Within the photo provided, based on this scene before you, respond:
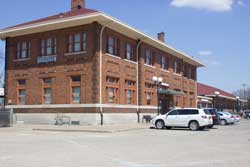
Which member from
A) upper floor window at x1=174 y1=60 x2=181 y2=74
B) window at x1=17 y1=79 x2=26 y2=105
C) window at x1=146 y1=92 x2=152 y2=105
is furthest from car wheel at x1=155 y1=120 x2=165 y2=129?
upper floor window at x1=174 y1=60 x2=181 y2=74

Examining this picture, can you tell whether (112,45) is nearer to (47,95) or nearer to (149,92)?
(47,95)

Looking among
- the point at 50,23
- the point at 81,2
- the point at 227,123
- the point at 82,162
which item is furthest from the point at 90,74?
the point at 82,162

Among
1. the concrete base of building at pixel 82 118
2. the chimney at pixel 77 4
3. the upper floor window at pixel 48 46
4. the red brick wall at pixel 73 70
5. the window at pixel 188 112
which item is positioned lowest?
the concrete base of building at pixel 82 118

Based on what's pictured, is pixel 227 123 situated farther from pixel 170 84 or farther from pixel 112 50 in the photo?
pixel 112 50

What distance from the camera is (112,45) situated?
115 ft

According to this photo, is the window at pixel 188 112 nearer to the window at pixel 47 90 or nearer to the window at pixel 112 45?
the window at pixel 112 45

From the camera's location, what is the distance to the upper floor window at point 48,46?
35188 millimetres

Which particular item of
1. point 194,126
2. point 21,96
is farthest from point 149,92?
point 194,126

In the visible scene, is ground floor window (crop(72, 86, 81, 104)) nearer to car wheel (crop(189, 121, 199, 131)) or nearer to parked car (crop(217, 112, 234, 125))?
car wheel (crop(189, 121, 199, 131))

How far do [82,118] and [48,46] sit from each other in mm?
7594

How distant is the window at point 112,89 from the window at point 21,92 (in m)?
8.28

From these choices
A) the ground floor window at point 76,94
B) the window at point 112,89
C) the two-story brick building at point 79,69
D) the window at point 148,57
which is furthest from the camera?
the window at point 148,57

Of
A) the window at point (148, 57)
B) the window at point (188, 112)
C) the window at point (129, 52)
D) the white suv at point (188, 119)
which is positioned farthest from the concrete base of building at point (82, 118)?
the window at point (188, 112)

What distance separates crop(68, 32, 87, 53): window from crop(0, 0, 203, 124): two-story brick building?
82mm
